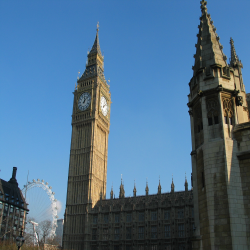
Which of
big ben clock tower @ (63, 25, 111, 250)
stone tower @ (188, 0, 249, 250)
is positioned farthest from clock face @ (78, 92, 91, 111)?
stone tower @ (188, 0, 249, 250)

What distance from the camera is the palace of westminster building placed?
15.1 metres

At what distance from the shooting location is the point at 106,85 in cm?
9519

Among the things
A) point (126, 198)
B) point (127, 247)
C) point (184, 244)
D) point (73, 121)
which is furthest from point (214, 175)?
point (73, 121)

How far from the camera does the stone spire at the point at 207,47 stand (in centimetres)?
1792

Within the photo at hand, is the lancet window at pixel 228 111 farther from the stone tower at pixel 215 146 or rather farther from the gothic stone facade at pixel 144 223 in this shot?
the gothic stone facade at pixel 144 223

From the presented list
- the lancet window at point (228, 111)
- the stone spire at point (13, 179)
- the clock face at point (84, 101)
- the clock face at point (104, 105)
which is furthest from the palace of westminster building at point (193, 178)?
the stone spire at point (13, 179)

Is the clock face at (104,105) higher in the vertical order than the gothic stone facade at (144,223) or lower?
higher

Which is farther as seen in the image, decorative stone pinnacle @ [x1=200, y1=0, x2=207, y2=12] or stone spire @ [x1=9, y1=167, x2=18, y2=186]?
stone spire @ [x1=9, y1=167, x2=18, y2=186]

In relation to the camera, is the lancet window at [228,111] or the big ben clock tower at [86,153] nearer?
the lancet window at [228,111]

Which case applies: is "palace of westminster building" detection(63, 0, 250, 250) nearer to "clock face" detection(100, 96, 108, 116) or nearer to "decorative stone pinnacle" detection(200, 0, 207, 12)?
"decorative stone pinnacle" detection(200, 0, 207, 12)

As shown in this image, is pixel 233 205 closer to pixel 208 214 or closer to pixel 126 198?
pixel 208 214

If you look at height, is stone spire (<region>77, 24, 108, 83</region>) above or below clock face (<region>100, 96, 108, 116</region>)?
above

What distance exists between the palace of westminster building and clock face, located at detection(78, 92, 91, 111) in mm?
331

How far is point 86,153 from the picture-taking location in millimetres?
80750
